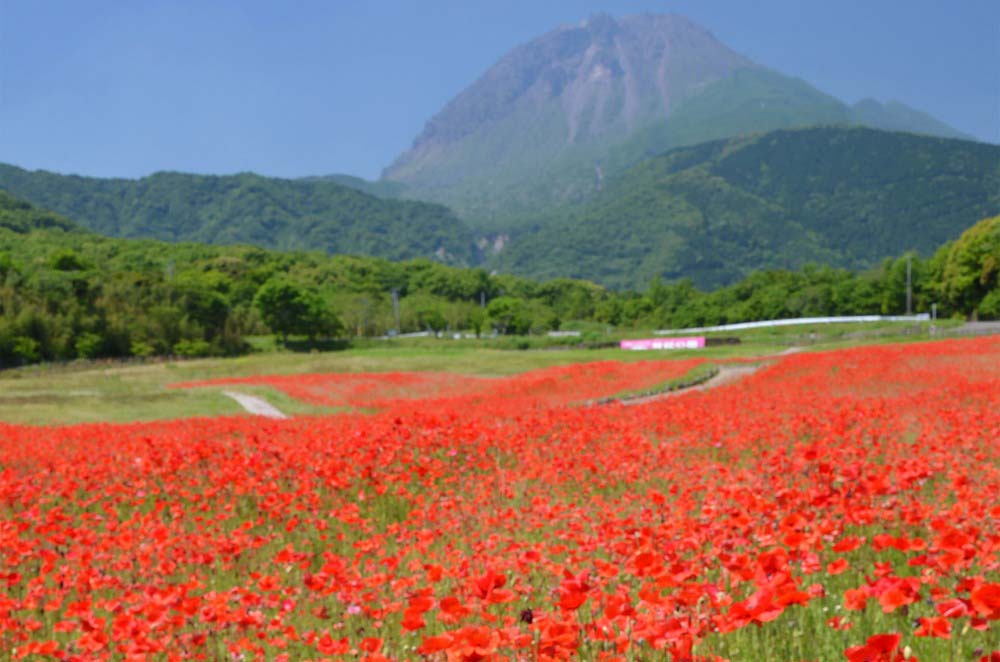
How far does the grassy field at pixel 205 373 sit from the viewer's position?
107 feet

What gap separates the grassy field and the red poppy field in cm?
1577

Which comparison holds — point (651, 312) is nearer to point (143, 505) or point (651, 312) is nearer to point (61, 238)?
point (61, 238)

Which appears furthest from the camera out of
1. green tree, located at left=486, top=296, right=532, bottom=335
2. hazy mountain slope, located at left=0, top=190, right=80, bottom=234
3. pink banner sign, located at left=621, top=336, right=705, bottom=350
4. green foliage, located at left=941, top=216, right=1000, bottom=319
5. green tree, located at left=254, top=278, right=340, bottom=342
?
hazy mountain slope, located at left=0, top=190, right=80, bottom=234

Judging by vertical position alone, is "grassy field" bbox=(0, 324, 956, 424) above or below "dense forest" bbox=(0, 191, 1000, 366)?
below

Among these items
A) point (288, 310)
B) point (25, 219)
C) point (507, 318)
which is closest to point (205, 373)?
point (288, 310)

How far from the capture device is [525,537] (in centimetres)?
716

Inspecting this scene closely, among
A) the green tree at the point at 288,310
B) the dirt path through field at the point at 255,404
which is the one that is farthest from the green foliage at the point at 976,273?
the dirt path through field at the point at 255,404

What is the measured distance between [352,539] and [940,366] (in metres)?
22.6

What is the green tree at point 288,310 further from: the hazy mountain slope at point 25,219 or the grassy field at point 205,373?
the hazy mountain slope at point 25,219

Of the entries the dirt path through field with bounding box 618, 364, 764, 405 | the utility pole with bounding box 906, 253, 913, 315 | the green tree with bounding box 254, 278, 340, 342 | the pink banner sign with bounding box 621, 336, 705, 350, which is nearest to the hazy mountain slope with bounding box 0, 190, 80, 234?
the green tree with bounding box 254, 278, 340, 342

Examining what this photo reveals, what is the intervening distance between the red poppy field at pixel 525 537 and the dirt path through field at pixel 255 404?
14398 millimetres

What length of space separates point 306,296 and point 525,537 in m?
94.0

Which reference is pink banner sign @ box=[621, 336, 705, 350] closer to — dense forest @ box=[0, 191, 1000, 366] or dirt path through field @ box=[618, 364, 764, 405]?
dirt path through field @ box=[618, 364, 764, 405]

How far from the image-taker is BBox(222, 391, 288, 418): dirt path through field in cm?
3252
